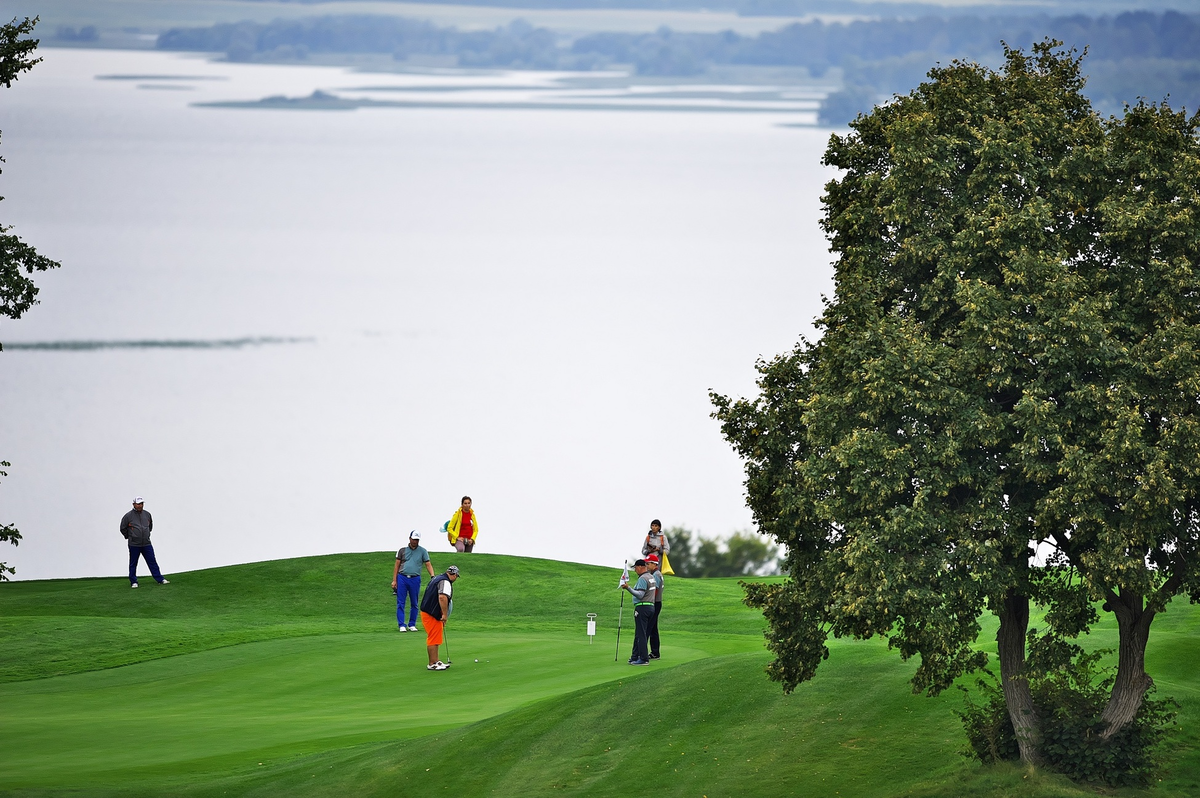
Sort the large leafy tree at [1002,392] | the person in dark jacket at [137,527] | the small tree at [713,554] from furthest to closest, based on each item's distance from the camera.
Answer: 1. the small tree at [713,554]
2. the person in dark jacket at [137,527]
3. the large leafy tree at [1002,392]

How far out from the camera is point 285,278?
170 metres

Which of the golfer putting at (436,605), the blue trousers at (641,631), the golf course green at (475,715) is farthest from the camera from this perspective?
the blue trousers at (641,631)

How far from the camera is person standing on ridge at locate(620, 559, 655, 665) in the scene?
2784cm

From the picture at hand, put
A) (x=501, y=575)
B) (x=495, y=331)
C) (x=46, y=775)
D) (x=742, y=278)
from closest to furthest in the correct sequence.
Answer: (x=46, y=775), (x=501, y=575), (x=495, y=331), (x=742, y=278)

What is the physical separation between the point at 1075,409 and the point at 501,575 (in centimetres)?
2606

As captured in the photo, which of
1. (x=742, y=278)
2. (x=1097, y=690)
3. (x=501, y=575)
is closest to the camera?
(x=1097, y=690)

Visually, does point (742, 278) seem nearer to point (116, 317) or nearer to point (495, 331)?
point (495, 331)

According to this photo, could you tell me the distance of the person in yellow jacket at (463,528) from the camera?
3938cm

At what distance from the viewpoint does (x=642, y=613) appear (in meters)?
28.2

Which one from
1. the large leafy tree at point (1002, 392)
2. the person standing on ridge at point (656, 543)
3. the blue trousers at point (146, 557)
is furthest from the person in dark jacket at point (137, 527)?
the large leafy tree at point (1002, 392)

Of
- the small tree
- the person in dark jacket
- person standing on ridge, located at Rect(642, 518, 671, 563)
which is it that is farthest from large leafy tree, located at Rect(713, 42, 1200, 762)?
the small tree

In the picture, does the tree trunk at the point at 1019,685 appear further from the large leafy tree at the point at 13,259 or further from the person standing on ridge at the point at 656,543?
the large leafy tree at the point at 13,259

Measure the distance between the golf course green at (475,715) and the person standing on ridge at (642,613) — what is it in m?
0.34

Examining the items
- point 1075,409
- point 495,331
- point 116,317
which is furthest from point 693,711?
point 116,317
